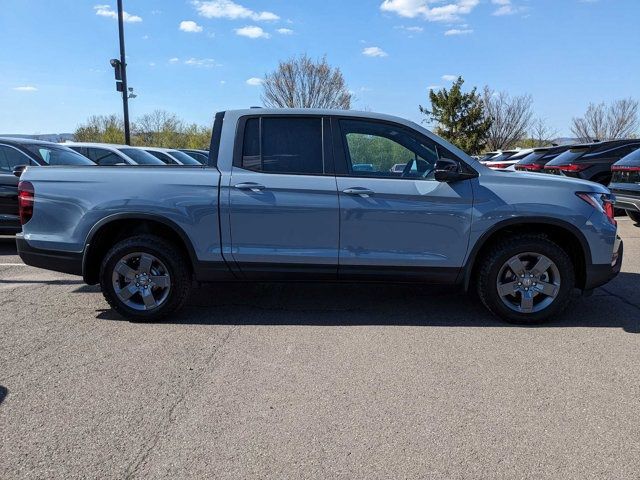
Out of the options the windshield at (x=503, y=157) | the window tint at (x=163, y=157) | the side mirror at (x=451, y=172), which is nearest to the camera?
the side mirror at (x=451, y=172)

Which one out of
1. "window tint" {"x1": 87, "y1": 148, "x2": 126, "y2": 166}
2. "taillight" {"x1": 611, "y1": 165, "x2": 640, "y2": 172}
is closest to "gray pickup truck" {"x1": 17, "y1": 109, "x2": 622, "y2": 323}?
"taillight" {"x1": 611, "y1": 165, "x2": 640, "y2": 172}

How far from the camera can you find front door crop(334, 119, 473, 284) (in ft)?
14.7

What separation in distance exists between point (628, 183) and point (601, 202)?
5321mm

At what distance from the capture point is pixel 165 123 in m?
46.8

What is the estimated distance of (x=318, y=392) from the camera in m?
3.37

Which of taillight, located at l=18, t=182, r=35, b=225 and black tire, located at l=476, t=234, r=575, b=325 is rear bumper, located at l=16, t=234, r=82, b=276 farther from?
black tire, located at l=476, t=234, r=575, b=325

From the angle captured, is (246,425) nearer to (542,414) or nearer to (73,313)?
(542,414)

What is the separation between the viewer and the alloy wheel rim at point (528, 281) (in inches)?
181

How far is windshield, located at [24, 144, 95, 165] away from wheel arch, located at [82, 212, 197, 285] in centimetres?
432

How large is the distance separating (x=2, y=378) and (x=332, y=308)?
2.81 meters

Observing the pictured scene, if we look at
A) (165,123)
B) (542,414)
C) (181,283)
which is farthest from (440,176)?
(165,123)

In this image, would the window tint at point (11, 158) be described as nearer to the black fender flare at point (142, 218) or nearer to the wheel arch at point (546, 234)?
the black fender flare at point (142, 218)

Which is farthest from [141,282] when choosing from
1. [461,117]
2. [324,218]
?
[461,117]

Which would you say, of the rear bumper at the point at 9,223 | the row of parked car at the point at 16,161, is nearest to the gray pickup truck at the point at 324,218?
the row of parked car at the point at 16,161
